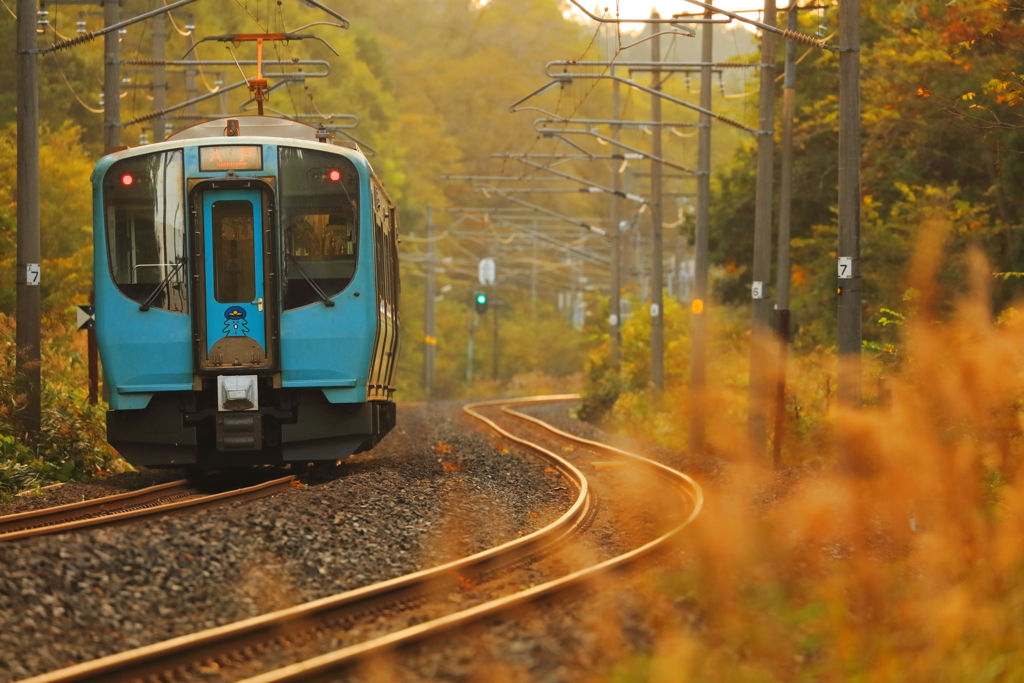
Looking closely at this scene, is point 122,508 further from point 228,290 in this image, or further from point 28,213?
point 28,213

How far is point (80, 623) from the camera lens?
6957 millimetres

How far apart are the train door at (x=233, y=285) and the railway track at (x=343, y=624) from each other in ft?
13.8

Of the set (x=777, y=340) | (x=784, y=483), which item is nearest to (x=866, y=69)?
(x=777, y=340)

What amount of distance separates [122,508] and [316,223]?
131 inches

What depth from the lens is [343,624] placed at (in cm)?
719

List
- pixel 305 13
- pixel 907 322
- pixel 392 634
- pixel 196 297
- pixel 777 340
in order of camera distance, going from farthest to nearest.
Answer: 1. pixel 305 13
2. pixel 907 322
3. pixel 777 340
4. pixel 196 297
5. pixel 392 634

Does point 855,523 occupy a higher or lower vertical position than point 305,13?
lower

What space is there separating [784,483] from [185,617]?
8210 millimetres

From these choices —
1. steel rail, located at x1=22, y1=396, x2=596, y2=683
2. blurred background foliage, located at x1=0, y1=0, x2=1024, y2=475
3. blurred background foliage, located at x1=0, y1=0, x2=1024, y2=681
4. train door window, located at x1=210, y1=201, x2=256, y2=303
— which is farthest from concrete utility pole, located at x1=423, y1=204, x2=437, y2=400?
steel rail, located at x1=22, y1=396, x2=596, y2=683

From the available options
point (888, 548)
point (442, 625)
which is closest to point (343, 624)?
point (442, 625)

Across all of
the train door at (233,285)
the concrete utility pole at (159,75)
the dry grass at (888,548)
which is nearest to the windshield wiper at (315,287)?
the train door at (233,285)

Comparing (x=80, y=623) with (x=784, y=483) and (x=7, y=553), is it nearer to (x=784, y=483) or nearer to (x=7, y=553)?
(x=7, y=553)

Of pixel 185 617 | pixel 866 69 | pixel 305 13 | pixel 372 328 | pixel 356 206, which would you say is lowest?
pixel 185 617

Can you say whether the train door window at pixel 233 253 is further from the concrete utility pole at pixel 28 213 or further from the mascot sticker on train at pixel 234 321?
the concrete utility pole at pixel 28 213
